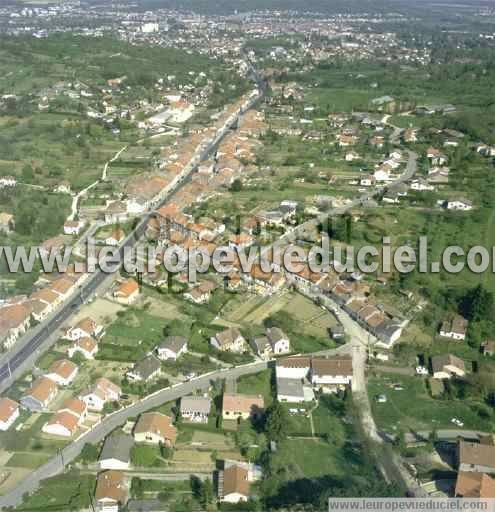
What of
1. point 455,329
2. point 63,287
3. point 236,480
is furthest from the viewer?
point 63,287

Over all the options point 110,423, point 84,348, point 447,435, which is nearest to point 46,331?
point 84,348

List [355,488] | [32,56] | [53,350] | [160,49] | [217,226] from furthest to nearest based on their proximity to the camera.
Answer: [160,49]
[32,56]
[217,226]
[53,350]
[355,488]

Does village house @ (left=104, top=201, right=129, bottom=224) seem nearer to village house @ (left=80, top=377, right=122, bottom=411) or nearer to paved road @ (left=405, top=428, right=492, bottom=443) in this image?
village house @ (left=80, top=377, right=122, bottom=411)

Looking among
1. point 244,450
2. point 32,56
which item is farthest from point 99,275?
point 32,56

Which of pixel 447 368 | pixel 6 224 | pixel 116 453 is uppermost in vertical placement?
pixel 6 224

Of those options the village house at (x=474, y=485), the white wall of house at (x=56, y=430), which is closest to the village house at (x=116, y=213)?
the white wall of house at (x=56, y=430)

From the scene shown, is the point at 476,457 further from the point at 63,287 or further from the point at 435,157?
the point at 435,157

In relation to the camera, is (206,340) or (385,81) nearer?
(206,340)

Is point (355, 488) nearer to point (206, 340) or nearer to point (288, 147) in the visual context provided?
point (206, 340)
